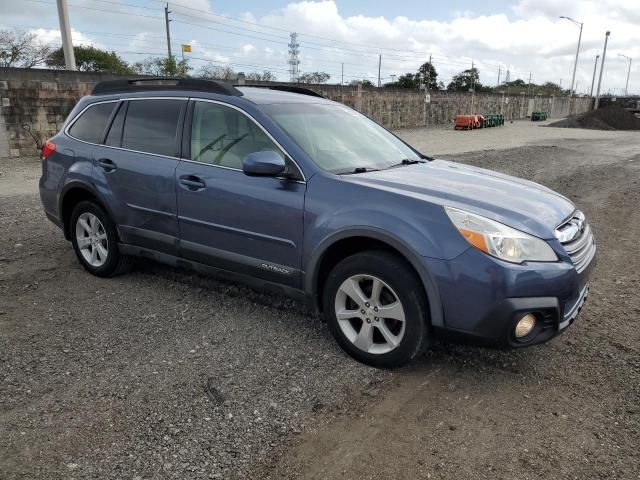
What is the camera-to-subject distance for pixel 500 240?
3039 millimetres

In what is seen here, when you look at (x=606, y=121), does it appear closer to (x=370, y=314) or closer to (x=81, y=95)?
(x=81, y=95)

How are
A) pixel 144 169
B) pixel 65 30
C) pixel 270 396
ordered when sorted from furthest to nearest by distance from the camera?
pixel 65 30, pixel 144 169, pixel 270 396

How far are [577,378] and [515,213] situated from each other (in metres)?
1.12

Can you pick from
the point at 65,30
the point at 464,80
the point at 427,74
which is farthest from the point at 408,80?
the point at 65,30

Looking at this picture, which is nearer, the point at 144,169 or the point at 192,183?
the point at 192,183

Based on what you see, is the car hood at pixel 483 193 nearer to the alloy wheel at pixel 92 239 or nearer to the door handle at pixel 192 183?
the door handle at pixel 192 183

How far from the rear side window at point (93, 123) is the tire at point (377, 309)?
9.28 feet

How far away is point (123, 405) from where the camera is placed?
307cm

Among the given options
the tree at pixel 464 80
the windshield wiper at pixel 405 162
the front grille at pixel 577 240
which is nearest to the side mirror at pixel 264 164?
the windshield wiper at pixel 405 162

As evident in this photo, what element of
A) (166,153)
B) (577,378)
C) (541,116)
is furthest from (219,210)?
(541,116)

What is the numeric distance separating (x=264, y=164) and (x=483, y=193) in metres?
1.45

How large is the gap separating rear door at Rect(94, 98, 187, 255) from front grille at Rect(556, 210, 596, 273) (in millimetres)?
2836

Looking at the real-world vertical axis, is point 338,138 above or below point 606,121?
above

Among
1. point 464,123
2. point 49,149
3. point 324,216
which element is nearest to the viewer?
point 324,216
